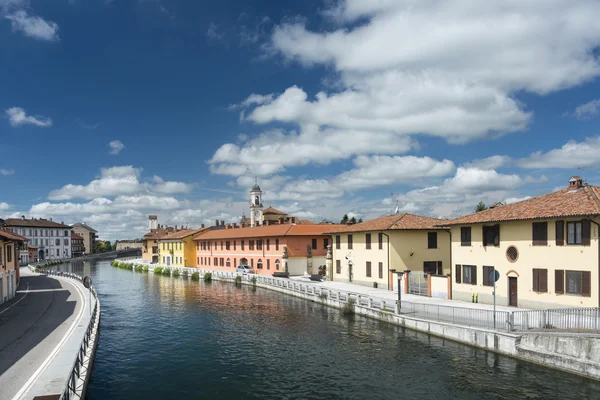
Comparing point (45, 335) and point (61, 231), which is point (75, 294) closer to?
→ point (45, 335)

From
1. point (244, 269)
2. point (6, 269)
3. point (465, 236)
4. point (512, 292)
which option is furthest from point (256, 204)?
point (512, 292)

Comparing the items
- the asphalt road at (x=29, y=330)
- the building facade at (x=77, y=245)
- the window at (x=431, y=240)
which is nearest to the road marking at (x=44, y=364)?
the asphalt road at (x=29, y=330)

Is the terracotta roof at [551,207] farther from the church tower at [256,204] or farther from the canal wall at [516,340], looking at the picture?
the church tower at [256,204]

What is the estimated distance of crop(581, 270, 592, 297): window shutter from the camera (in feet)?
77.0

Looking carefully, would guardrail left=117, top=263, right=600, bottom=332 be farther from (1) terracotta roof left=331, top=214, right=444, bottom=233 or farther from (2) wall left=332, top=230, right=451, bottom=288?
(1) terracotta roof left=331, top=214, right=444, bottom=233

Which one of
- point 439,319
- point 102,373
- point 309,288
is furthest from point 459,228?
point 102,373

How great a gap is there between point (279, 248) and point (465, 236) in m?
31.0

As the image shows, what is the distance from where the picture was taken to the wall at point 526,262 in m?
23.8

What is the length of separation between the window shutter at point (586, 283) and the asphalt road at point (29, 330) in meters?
25.8

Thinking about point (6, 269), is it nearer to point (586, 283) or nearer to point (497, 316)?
point (497, 316)

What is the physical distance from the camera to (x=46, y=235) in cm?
13450

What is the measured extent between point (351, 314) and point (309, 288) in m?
9.48

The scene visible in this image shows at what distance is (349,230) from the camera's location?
154 ft

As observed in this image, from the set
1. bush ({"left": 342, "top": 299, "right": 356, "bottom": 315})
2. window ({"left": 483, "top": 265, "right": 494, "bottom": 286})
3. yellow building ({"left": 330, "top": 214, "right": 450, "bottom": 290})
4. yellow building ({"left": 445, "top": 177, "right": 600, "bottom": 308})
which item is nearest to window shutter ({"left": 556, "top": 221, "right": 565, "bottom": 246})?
yellow building ({"left": 445, "top": 177, "right": 600, "bottom": 308})
